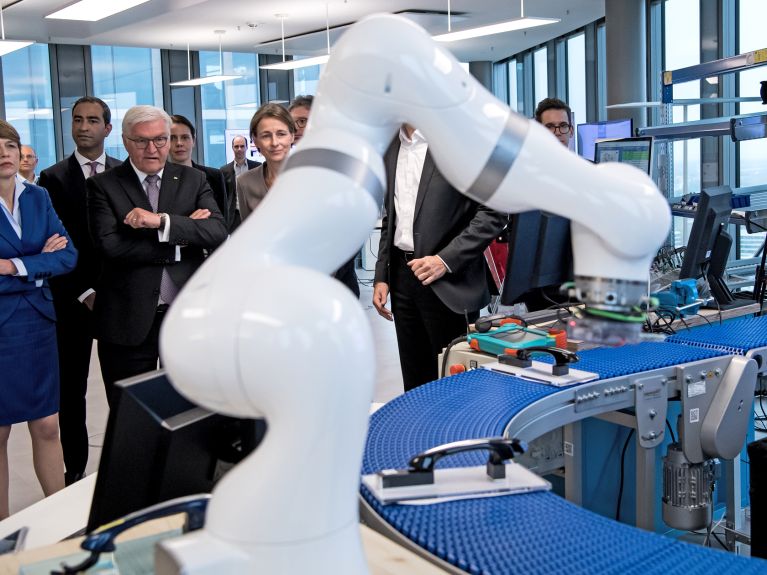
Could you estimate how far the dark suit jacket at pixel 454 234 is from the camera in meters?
2.97

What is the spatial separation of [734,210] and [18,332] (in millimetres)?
3195

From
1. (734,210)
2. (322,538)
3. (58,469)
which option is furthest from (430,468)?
(734,210)

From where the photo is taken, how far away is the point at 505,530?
130 centimetres

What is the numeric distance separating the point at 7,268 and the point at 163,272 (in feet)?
1.75

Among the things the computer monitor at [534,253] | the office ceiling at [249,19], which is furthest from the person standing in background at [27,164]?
the computer monitor at [534,253]

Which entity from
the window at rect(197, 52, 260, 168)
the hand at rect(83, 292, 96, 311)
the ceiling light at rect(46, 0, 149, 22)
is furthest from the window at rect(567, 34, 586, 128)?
the hand at rect(83, 292, 96, 311)

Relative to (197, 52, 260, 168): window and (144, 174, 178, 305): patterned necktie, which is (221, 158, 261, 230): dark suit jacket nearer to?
(144, 174, 178, 305): patterned necktie

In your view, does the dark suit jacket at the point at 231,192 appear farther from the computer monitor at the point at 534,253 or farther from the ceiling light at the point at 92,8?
the computer monitor at the point at 534,253

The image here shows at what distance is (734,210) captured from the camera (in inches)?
158

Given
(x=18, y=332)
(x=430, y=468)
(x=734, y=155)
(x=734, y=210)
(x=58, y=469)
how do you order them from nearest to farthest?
1. (x=430, y=468)
2. (x=18, y=332)
3. (x=58, y=469)
4. (x=734, y=210)
5. (x=734, y=155)

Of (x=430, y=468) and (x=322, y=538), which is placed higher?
(x=322, y=538)

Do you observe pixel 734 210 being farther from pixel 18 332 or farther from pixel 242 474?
pixel 242 474

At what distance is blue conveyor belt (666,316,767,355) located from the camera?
2539 millimetres

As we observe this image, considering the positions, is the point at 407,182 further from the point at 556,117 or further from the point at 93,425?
the point at 93,425
